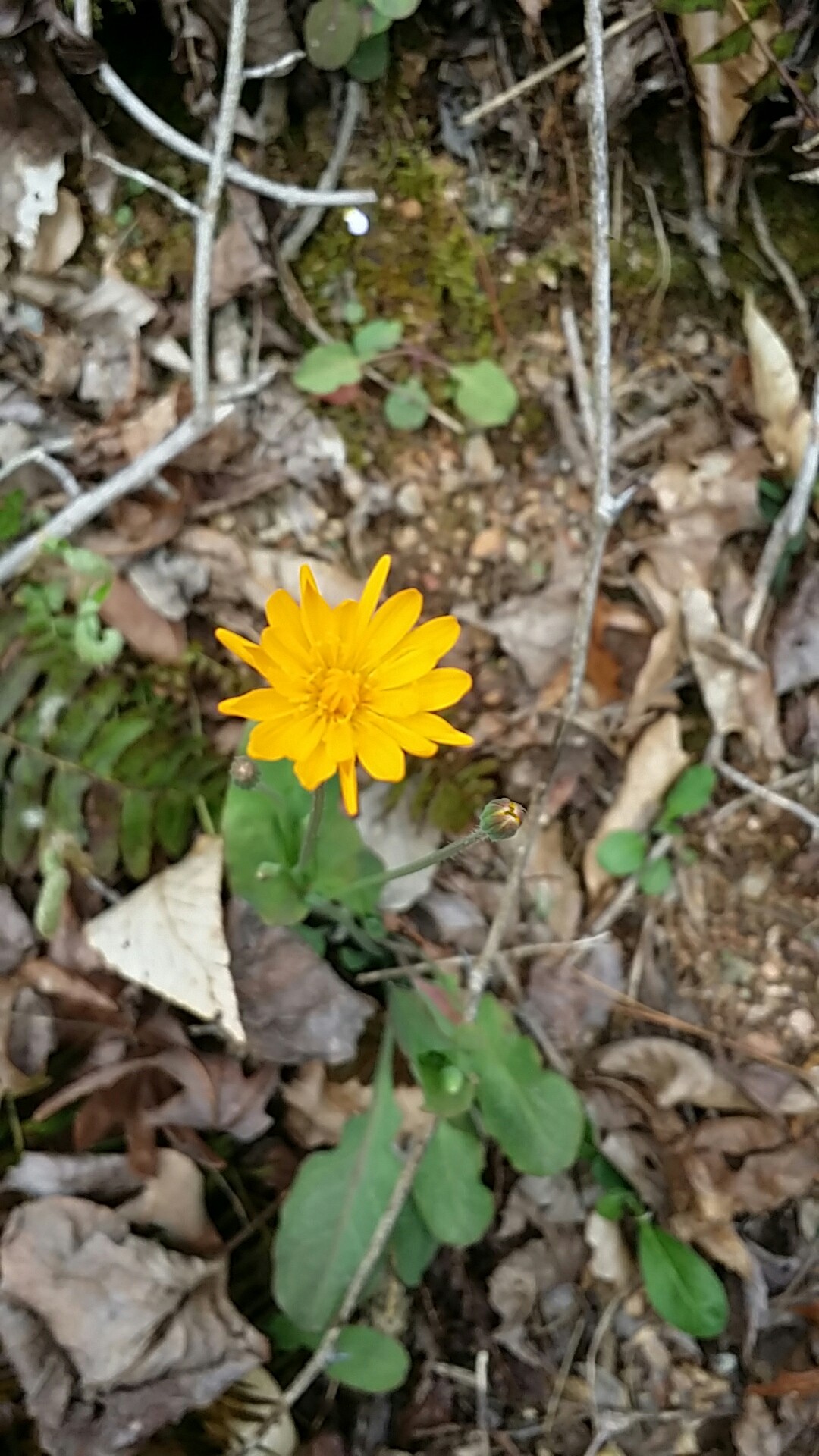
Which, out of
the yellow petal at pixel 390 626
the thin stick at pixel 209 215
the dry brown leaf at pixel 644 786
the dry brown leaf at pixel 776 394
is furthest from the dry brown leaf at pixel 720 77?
the yellow petal at pixel 390 626

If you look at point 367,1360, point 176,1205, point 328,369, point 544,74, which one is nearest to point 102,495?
point 328,369

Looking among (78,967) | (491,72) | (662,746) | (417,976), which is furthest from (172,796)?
(491,72)

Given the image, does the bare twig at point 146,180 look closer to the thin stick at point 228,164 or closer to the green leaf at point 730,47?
the thin stick at point 228,164

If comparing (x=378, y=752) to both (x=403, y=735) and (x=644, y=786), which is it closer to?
(x=403, y=735)

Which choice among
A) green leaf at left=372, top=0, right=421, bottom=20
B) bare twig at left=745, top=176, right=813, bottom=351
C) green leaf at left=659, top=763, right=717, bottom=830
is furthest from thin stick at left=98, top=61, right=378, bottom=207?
green leaf at left=659, top=763, right=717, bottom=830

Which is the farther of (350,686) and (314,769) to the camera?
(350,686)

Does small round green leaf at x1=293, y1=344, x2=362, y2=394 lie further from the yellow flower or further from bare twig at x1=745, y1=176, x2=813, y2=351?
bare twig at x1=745, y1=176, x2=813, y2=351

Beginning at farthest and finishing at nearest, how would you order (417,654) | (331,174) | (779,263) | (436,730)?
(779,263) < (331,174) < (417,654) < (436,730)
